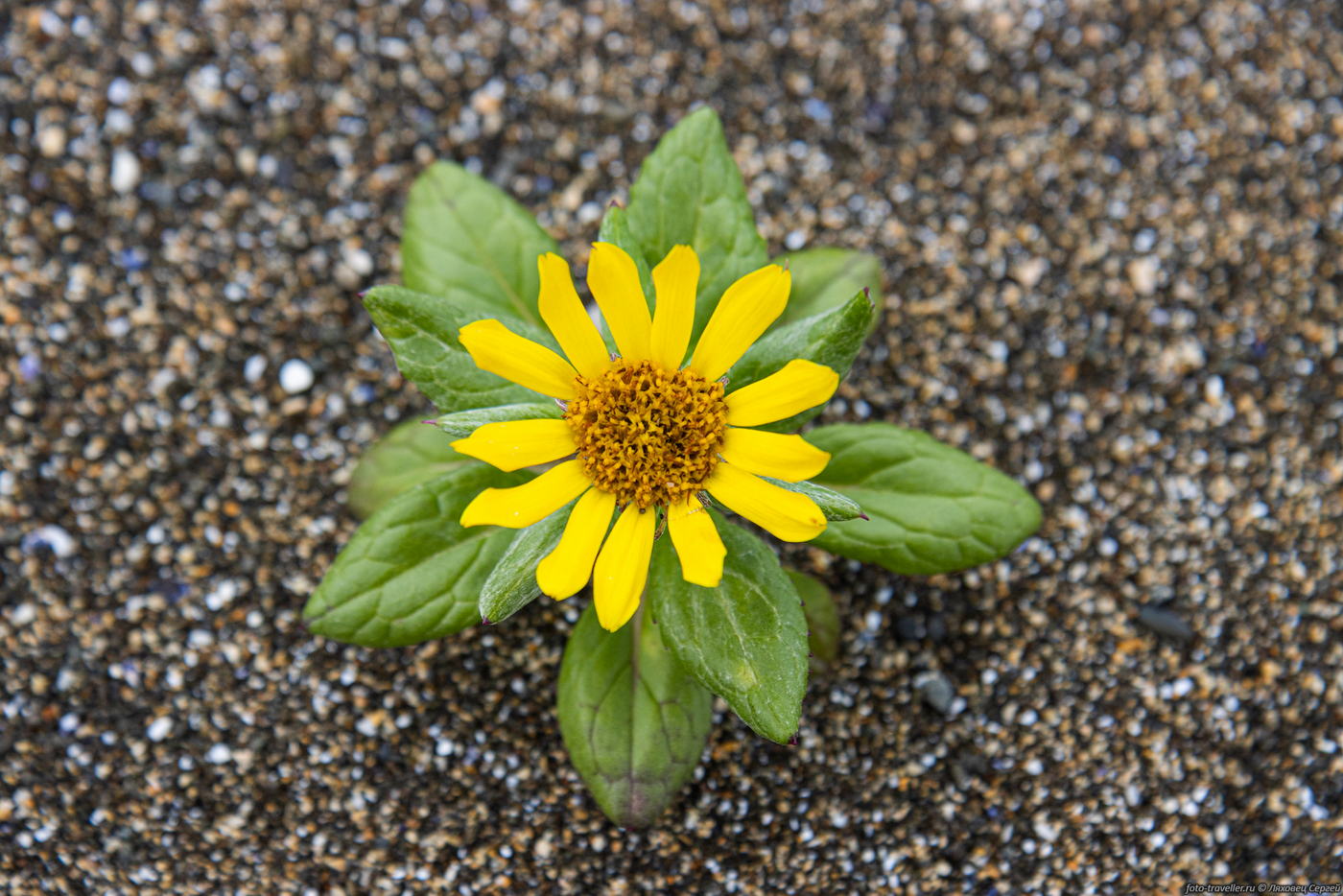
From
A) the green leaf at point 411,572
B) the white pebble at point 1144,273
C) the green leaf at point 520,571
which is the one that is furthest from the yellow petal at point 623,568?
the white pebble at point 1144,273

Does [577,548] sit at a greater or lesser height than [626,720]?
greater

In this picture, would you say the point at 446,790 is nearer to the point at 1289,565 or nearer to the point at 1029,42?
the point at 1289,565

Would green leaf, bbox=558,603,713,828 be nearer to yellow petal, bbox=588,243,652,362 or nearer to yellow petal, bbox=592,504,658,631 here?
yellow petal, bbox=592,504,658,631

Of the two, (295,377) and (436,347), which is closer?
(436,347)

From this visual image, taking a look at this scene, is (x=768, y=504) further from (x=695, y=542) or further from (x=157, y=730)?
(x=157, y=730)

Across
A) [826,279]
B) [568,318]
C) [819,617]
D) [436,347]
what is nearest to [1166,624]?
[819,617]

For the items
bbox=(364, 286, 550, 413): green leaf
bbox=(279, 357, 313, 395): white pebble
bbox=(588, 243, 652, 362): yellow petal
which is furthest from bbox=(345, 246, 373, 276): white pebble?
bbox=(588, 243, 652, 362): yellow petal

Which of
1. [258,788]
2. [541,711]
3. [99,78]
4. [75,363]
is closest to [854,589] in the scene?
[541,711]
